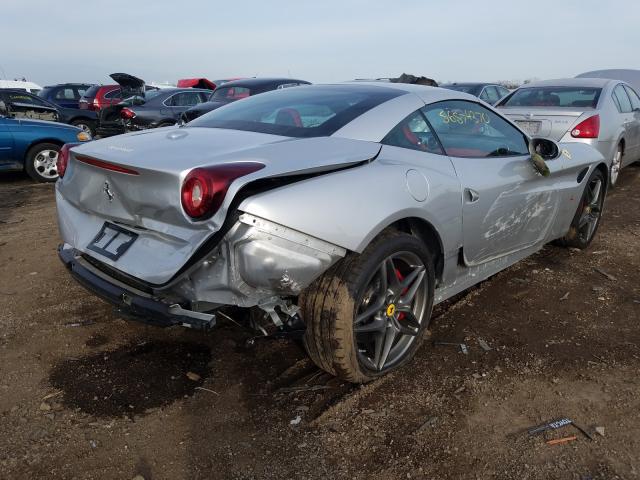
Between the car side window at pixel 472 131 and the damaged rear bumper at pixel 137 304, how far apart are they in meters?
1.65

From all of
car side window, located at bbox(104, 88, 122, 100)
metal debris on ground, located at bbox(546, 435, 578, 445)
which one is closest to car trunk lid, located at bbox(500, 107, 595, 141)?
metal debris on ground, located at bbox(546, 435, 578, 445)

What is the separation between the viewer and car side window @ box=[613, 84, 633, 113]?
22.2 ft

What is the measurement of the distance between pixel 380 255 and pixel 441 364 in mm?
843

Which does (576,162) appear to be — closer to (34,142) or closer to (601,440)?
(601,440)

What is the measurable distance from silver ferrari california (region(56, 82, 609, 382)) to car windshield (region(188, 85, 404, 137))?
1 centimetres

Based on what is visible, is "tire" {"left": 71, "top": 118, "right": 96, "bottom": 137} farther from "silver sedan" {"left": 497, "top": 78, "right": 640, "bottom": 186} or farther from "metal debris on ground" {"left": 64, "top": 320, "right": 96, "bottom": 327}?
"metal debris on ground" {"left": 64, "top": 320, "right": 96, "bottom": 327}

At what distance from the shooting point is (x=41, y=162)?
791 cm

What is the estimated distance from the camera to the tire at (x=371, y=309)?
230cm

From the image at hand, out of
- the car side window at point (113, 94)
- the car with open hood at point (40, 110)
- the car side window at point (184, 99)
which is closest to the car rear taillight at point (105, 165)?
the car with open hood at point (40, 110)

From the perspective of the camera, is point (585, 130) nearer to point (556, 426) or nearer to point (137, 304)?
point (556, 426)

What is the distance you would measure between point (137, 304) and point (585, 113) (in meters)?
5.63

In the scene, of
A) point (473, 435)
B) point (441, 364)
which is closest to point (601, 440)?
point (473, 435)

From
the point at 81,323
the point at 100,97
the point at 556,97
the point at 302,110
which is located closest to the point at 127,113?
the point at 100,97

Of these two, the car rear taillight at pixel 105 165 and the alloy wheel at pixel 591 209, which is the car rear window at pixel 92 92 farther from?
the alloy wheel at pixel 591 209
